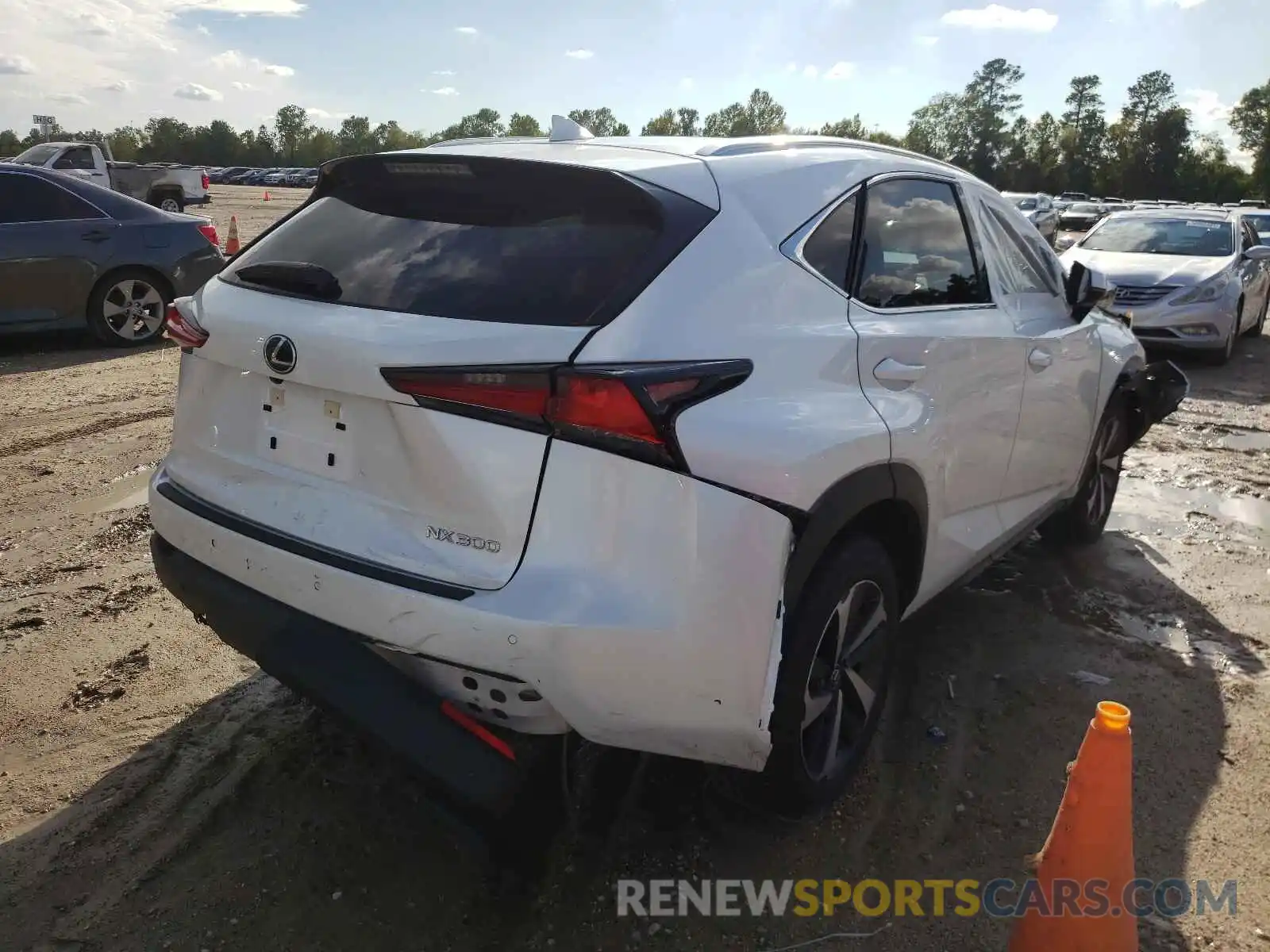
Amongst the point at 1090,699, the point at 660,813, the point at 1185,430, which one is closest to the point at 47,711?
the point at 660,813

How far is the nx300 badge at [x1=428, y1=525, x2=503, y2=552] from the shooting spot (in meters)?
2.20

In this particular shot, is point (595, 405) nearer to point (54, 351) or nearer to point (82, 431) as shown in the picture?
point (82, 431)

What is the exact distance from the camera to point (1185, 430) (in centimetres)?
790

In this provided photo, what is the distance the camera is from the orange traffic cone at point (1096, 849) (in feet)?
7.47

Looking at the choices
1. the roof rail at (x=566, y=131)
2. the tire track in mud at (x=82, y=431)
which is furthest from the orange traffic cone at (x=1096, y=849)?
the tire track in mud at (x=82, y=431)

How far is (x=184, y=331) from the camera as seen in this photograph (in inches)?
111

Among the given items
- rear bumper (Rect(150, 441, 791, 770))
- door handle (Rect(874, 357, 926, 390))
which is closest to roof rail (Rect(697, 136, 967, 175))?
door handle (Rect(874, 357, 926, 390))

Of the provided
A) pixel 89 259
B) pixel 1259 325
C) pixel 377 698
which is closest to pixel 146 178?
pixel 89 259

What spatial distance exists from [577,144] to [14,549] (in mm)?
3327

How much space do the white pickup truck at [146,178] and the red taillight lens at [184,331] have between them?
20.4 meters

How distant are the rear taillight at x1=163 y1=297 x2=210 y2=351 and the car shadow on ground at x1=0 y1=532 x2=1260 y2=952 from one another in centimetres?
115

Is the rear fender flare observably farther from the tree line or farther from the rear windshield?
the tree line

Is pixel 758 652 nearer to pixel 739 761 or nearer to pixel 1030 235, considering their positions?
pixel 739 761

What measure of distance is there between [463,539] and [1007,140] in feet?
393
